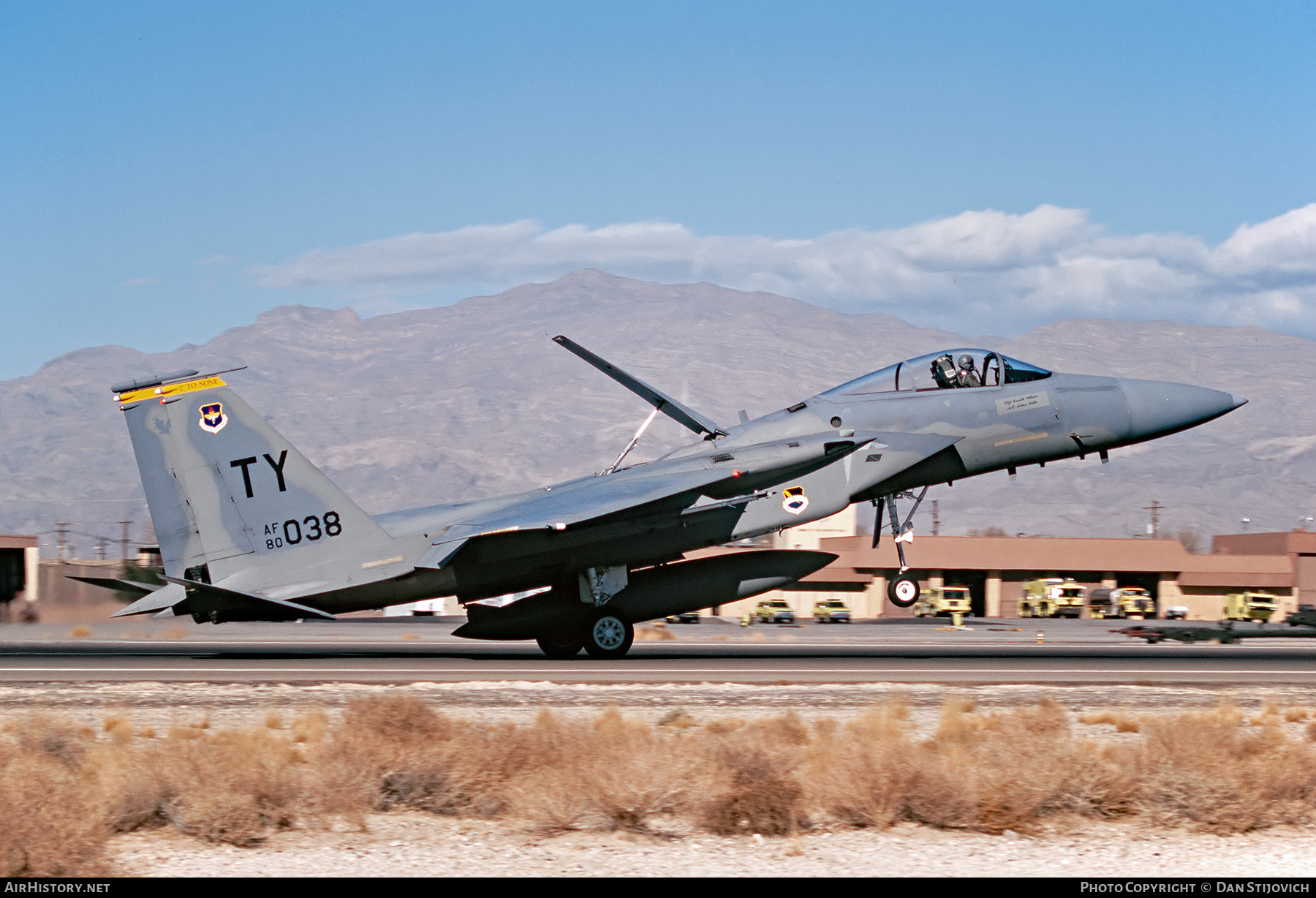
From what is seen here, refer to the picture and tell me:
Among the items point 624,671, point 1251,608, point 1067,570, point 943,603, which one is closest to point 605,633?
point 624,671

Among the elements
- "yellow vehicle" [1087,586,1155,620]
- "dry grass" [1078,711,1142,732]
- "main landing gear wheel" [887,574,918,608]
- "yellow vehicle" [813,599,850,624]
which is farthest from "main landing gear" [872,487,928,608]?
"yellow vehicle" [1087,586,1155,620]

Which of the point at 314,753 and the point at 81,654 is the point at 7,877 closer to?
the point at 314,753

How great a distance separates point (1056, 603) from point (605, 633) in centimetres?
5378

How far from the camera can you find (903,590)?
72.0 feet

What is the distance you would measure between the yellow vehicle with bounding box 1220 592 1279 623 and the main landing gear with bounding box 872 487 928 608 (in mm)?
46028

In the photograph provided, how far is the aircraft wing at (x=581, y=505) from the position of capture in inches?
845

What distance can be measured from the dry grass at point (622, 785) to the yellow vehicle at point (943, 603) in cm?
5620

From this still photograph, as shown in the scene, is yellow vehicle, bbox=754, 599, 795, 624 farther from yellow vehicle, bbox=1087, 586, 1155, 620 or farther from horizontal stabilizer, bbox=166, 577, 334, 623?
horizontal stabilizer, bbox=166, 577, 334, 623

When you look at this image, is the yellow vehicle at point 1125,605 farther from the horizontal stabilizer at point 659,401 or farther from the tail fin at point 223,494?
the tail fin at point 223,494

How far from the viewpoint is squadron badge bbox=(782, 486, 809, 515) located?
23.0 meters

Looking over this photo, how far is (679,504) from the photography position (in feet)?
74.1

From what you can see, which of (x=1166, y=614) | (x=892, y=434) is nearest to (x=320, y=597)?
(x=892, y=434)

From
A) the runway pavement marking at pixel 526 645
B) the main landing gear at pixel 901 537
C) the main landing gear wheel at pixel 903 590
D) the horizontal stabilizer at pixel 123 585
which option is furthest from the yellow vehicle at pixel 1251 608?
the horizontal stabilizer at pixel 123 585

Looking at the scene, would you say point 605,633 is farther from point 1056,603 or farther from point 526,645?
point 1056,603
